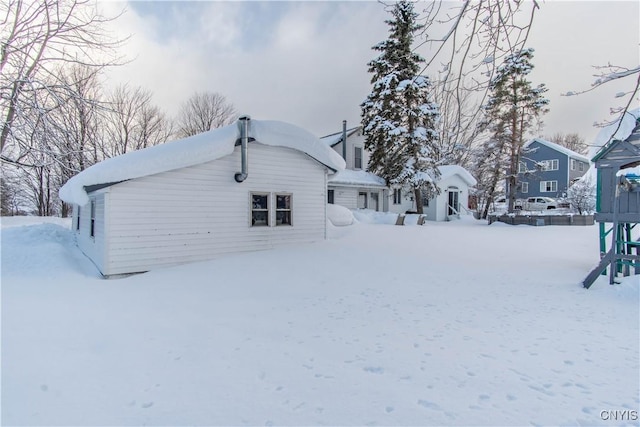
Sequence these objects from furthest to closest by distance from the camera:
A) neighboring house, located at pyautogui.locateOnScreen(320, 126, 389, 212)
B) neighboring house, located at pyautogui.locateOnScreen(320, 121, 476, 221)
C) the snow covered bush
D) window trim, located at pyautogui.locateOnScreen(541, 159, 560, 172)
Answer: window trim, located at pyautogui.locateOnScreen(541, 159, 560, 172) < neighboring house, located at pyautogui.locateOnScreen(320, 121, 476, 221) < neighboring house, located at pyautogui.locateOnScreen(320, 126, 389, 212) < the snow covered bush

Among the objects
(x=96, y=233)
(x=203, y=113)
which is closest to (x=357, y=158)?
(x=203, y=113)

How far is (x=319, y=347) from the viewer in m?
3.68

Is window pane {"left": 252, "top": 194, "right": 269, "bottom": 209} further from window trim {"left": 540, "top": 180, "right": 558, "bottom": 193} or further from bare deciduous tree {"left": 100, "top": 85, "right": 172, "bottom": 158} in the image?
window trim {"left": 540, "top": 180, "right": 558, "bottom": 193}

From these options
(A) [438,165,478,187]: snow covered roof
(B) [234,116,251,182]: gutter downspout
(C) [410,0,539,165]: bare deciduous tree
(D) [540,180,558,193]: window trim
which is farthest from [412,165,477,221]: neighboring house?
(C) [410,0,539,165]: bare deciduous tree

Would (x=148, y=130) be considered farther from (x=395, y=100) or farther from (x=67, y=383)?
(x=67, y=383)

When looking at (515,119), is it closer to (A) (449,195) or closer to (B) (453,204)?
(A) (449,195)

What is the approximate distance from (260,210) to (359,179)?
12560 mm

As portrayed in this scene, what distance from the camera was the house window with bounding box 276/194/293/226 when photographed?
32.4 ft

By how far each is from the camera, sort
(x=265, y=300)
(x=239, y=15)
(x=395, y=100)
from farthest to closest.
Answer: (x=395, y=100) → (x=239, y=15) → (x=265, y=300)

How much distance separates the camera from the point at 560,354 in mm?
3424

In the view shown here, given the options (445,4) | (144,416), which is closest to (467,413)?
(144,416)

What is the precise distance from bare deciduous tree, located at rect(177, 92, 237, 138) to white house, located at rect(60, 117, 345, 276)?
23.1m

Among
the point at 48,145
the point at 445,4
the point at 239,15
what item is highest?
the point at 239,15

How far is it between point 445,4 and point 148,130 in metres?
29.3
